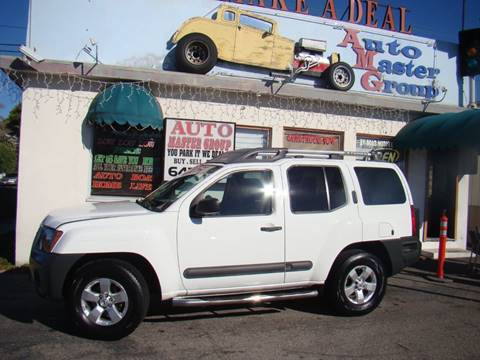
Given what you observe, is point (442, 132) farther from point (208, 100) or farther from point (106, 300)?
point (106, 300)

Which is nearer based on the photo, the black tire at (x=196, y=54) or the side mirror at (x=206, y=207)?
the side mirror at (x=206, y=207)

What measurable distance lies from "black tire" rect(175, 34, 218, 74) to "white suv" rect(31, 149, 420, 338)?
3890 mm

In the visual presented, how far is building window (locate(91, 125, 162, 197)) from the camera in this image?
30.2 feet

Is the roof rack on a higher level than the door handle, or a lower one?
higher

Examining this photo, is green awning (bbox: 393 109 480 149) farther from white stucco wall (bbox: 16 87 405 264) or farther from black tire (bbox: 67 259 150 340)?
black tire (bbox: 67 259 150 340)

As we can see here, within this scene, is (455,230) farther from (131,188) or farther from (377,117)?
(131,188)

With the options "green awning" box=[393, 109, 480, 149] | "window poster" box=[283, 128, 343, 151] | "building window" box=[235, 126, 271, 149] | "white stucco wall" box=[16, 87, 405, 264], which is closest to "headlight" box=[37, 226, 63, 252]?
"white stucco wall" box=[16, 87, 405, 264]

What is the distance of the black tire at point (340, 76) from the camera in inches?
424

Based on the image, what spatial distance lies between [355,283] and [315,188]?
1312 mm

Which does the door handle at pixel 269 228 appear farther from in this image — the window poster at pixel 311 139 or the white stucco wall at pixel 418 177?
the white stucco wall at pixel 418 177

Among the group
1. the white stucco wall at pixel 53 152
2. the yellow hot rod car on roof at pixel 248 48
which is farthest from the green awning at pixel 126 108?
the yellow hot rod car on roof at pixel 248 48

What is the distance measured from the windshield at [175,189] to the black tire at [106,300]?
2.82ft

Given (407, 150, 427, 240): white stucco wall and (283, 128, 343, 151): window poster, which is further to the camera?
(407, 150, 427, 240): white stucco wall

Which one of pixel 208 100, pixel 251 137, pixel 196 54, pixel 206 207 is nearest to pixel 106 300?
pixel 206 207
